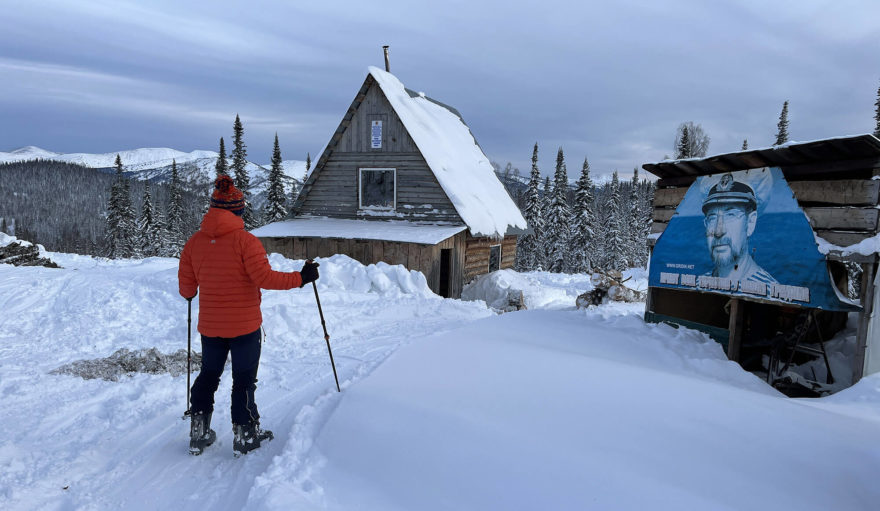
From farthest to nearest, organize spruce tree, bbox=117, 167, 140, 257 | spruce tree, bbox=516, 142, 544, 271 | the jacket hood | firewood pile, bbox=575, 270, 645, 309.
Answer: spruce tree, bbox=117, 167, 140, 257
spruce tree, bbox=516, 142, 544, 271
firewood pile, bbox=575, 270, 645, 309
the jacket hood

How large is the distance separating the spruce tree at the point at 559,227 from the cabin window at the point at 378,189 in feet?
86.9

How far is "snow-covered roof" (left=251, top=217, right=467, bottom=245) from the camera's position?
→ 14351 mm

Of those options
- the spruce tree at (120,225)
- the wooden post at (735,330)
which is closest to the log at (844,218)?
the wooden post at (735,330)

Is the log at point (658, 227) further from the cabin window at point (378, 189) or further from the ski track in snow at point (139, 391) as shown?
the cabin window at point (378, 189)

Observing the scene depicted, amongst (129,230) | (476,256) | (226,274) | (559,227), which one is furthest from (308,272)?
(129,230)

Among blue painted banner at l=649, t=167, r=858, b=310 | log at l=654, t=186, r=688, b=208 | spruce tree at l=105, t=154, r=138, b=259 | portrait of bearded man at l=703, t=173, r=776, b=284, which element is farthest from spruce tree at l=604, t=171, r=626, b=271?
spruce tree at l=105, t=154, r=138, b=259

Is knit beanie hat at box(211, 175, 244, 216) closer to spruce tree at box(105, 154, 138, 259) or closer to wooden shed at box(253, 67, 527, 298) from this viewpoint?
wooden shed at box(253, 67, 527, 298)

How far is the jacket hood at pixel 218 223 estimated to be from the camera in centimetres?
348

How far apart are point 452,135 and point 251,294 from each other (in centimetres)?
1763

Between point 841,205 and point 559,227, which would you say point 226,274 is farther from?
point 559,227

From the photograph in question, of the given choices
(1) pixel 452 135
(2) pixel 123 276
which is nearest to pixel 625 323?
(2) pixel 123 276

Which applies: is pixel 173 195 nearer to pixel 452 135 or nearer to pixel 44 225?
pixel 452 135

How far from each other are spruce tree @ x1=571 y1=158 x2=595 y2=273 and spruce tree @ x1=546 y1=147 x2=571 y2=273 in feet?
2.28

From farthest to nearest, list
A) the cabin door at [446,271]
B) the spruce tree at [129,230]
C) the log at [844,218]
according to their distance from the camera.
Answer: the spruce tree at [129,230], the cabin door at [446,271], the log at [844,218]
